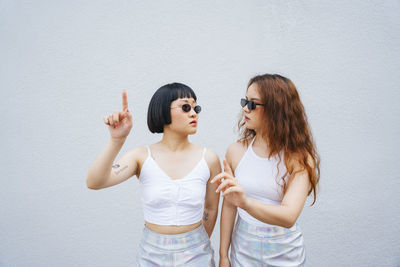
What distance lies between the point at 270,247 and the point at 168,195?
2.58 feet

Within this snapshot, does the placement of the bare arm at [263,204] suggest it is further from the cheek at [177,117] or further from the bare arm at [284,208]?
the cheek at [177,117]

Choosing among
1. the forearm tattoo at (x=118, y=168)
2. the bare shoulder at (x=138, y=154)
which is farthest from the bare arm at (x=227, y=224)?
the forearm tattoo at (x=118, y=168)

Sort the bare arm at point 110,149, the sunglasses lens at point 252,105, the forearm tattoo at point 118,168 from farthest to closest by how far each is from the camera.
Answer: the sunglasses lens at point 252,105 < the forearm tattoo at point 118,168 < the bare arm at point 110,149

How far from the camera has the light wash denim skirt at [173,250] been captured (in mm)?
1562

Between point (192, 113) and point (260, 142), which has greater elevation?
point (192, 113)

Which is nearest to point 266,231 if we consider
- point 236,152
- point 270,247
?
point 270,247

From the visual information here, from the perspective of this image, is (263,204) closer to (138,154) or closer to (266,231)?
(266,231)

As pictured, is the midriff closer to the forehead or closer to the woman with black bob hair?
the woman with black bob hair

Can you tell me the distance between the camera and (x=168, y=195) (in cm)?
157

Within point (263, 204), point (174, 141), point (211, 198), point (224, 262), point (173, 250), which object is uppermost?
point (174, 141)

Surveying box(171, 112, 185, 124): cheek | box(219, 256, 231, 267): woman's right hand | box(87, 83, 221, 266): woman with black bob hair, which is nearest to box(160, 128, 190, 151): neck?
box(87, 83, 221, 266): woman with black bob hair

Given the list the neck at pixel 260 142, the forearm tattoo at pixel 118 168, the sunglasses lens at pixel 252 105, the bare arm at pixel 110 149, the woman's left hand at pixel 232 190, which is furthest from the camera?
the neck at pixel 260 142

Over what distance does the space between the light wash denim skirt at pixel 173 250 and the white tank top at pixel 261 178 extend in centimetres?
41

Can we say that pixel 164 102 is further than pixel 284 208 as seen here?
Yes
